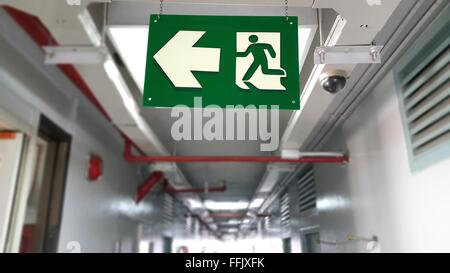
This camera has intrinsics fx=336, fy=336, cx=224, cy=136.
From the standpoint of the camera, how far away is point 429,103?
215 centimetres

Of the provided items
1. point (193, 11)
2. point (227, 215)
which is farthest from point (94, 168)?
point (227, 215)

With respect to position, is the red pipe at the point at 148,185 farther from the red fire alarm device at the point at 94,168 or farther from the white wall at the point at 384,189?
the white wall at the point at 384,189

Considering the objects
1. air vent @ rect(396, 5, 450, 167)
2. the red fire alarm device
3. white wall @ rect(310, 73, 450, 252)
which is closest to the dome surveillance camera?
air vent @ rect(396, 5, 450, 167)

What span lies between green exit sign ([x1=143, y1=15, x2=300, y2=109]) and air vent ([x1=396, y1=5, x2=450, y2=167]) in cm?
105

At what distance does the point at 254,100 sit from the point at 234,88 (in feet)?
0.34

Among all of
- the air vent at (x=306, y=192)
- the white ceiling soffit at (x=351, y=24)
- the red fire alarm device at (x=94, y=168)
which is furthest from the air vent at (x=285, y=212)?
the white ceiling soffit at (x=351, y=24)

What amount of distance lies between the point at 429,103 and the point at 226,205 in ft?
29.3

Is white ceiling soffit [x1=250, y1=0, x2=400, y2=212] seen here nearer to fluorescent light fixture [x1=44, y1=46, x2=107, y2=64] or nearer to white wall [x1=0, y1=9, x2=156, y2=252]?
fluorescent light fixture [x1=44, y1=46, x2=107, y2=64]

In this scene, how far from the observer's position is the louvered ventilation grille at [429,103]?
6.61 ft

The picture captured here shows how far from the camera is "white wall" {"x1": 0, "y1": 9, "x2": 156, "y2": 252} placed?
249 centimetres

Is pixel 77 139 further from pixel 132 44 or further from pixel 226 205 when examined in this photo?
pixel 226 205

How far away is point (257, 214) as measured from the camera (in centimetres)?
998
